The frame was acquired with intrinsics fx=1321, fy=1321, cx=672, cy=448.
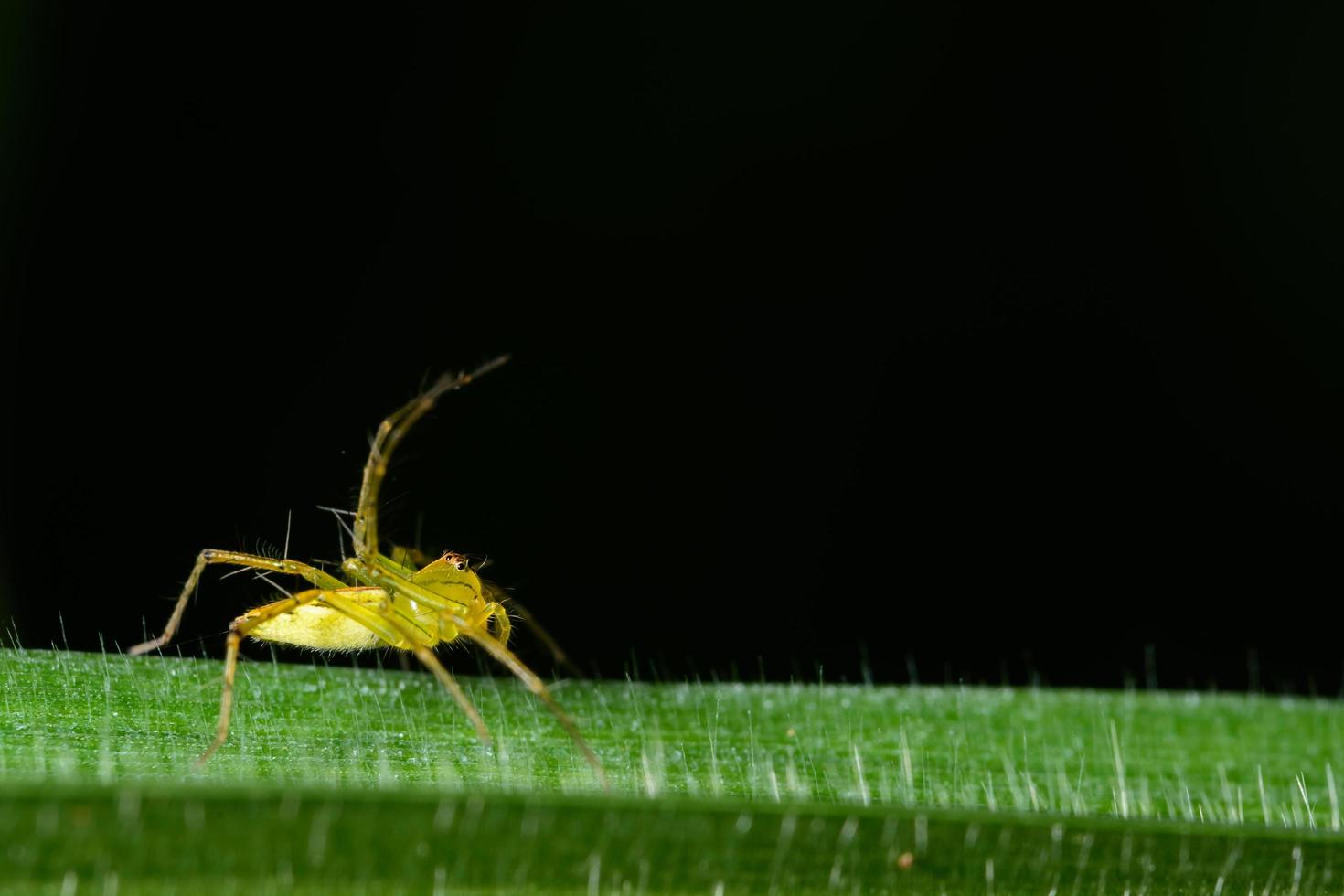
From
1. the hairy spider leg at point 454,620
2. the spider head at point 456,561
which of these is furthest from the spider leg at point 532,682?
the spider head at point 456,561

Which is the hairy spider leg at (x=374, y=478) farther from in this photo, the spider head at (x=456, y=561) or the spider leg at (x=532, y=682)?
the spider leg at (x=532, y=682)

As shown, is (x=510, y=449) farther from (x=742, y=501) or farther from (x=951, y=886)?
(x=951, y=886)

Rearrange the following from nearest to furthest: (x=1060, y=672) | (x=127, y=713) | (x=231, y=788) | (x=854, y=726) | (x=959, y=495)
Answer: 1. (x=231, y=788)
2. (x=127, y=713)
3. (x=854, y=726)
4. (x=1060, y=672)
5. (x=959, y=495)

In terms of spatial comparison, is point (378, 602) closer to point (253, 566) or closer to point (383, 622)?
point (383, 622)

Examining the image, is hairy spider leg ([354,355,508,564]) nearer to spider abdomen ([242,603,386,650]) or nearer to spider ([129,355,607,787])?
spider ([129,355,607,787])

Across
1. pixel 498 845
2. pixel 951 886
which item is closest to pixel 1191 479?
pixel 951 886

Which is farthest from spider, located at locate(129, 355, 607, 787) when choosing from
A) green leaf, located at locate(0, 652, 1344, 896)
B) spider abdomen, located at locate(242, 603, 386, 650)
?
green leaf, located at locate(0, 652, 1344, 896)

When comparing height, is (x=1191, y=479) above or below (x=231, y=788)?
below
